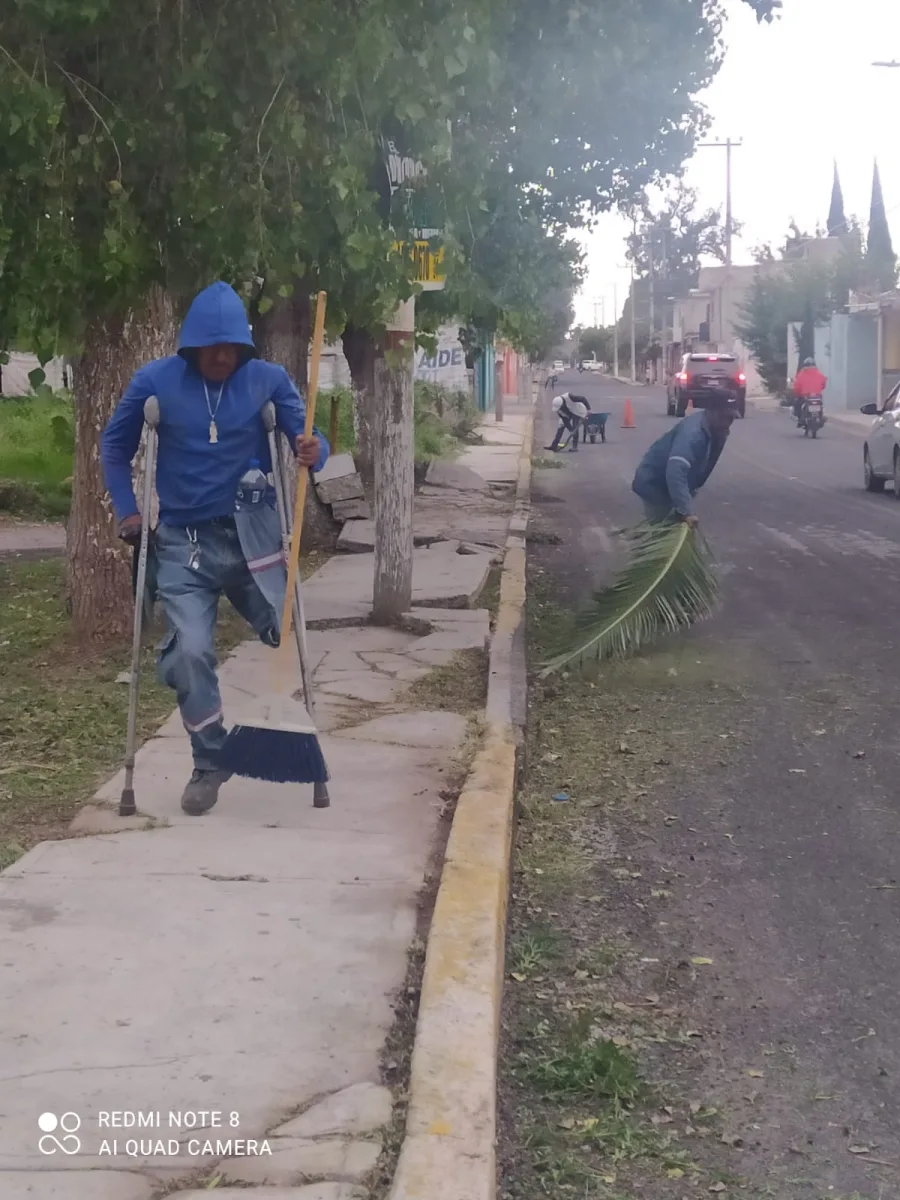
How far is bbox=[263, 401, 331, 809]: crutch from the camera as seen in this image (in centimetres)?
540

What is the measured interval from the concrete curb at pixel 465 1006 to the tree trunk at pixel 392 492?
3169 mm

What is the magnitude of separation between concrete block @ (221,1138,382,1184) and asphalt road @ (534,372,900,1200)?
0.93m

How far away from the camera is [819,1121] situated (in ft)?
11.9

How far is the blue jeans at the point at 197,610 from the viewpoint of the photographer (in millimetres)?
5328

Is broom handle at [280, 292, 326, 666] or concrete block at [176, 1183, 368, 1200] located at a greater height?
broom handle at [280, 292, 326, 666]

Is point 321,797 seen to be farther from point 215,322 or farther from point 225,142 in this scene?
point 225,142

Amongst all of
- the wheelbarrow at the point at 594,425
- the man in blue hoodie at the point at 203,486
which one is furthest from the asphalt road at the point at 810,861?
the wheelbarrow at the point at 594,425

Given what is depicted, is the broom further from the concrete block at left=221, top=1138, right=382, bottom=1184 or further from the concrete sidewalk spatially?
the concrete block at left=221, top=1138, right=382, bottom=1184

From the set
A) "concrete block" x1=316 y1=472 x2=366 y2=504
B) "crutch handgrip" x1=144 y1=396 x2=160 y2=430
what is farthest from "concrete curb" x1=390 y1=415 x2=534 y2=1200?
"concrete block" x1=316 y1=472 x2=366 y2=504

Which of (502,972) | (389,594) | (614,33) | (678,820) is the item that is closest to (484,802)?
(678,820)

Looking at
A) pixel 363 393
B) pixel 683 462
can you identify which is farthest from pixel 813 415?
pixel 683 462

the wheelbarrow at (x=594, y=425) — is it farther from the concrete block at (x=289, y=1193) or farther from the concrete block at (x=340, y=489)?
the concrete block at (x=289, y=1193)

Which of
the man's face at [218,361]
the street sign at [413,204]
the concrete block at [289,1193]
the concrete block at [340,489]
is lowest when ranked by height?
the concrete block at [289,1193]

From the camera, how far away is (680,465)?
9469mm
